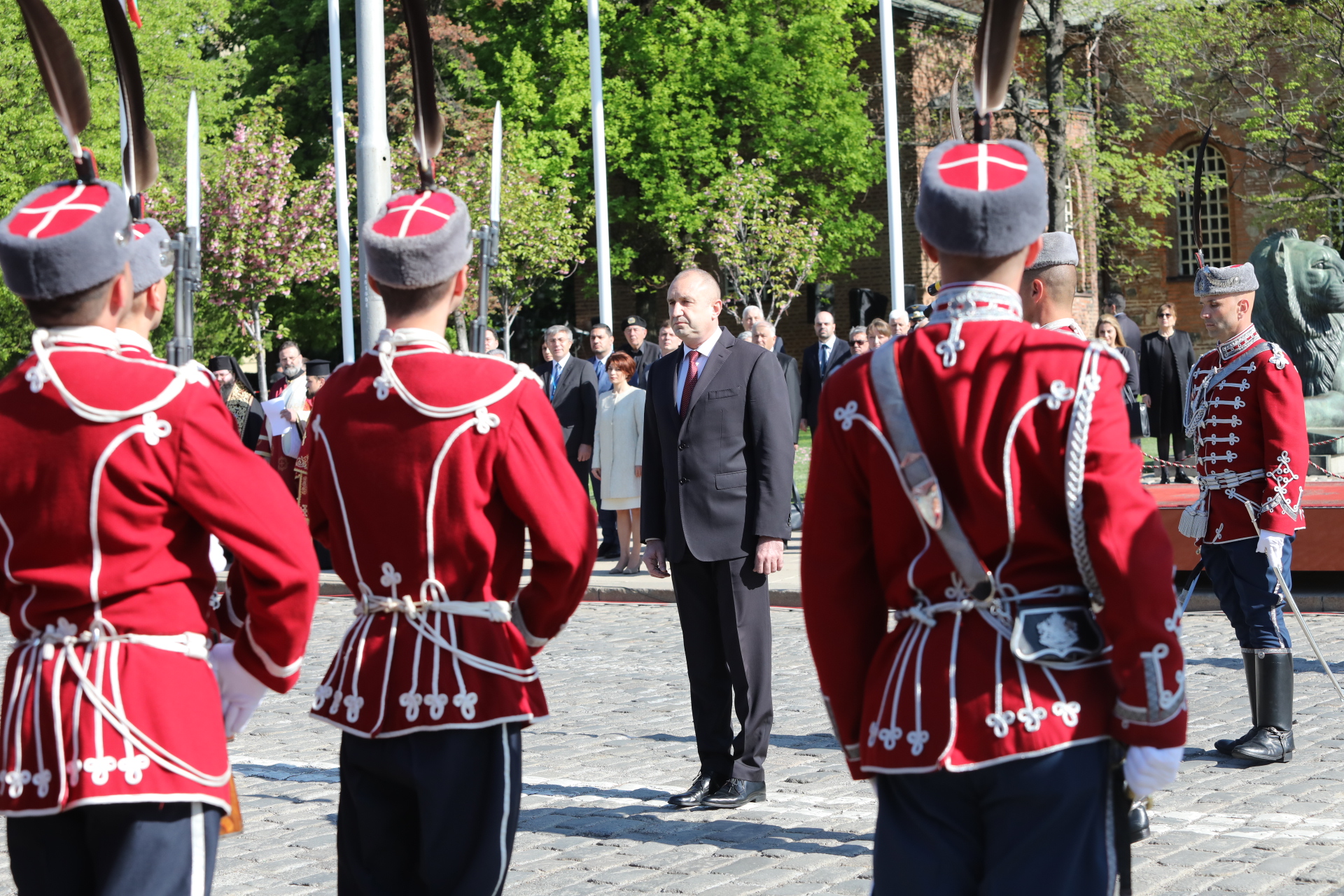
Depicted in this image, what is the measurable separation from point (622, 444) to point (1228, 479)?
7722 mm

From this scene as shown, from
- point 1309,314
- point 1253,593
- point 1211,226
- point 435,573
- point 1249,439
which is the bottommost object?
point 1253,593

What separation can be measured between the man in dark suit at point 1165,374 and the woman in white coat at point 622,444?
775cm

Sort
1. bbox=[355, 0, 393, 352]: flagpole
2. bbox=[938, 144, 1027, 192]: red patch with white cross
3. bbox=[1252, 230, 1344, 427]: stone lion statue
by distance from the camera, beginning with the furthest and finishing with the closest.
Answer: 1. bbox=[1252, 230, 1344, 427]: stone lion statue
2. bbox=[355, 0, 393, 352]: flagpole
3. bbox=[938, 144, 1027, 192]: red patch with white cross

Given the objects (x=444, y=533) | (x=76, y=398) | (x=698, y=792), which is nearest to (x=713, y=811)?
(x=698, y=792)

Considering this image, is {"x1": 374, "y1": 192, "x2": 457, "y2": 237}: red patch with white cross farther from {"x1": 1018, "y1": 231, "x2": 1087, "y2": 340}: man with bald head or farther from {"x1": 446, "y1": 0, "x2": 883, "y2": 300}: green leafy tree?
{"x1": 446, "y1": 0, "x2": 883, "y2": 300}: green leafy tree

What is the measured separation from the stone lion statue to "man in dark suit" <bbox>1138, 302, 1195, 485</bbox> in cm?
113

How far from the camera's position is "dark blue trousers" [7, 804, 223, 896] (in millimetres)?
3172

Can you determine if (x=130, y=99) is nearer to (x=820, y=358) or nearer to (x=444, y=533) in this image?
(x=444, y=533)

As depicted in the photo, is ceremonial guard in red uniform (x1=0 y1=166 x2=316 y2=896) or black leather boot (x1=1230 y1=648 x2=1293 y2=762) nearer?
ceremonial guard in red uniform (x1=0 y1=166 x2=316 y2=896)

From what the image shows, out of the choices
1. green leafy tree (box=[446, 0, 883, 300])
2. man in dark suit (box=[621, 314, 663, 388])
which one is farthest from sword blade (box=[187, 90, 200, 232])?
green leafy tree (box=[446, 0, 883, 300])

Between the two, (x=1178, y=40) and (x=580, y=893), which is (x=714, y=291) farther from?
(x=1178, y=40)

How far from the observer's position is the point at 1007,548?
315cm

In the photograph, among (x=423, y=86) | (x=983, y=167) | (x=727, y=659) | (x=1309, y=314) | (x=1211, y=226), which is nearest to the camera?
(x=983, y=167)

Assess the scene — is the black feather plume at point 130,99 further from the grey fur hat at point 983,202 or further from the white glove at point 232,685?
the grey fur hat at point 983,202
